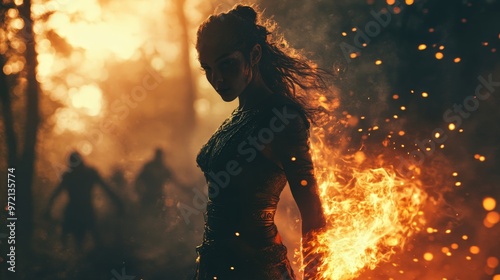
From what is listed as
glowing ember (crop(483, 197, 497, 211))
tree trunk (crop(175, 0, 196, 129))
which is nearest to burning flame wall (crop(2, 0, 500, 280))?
glowing ember (crop(483, 197, 497, 211))

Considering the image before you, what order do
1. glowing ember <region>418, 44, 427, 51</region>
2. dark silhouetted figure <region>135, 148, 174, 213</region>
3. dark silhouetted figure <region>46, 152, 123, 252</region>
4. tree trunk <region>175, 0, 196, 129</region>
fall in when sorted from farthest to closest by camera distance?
tree trunk <region>175, 0, 196, 129</region> < dark silhouetted figure <region>135, 148, 174, 213</region> < dark silhouetted figure <region>46, 152, 123, 252</region> < glowing ember <region>418, 44, 427, 51</region>

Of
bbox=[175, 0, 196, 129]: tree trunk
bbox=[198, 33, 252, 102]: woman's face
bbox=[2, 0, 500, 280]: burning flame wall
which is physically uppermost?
bbox=[175, 0, 196, 129]: tree trunk

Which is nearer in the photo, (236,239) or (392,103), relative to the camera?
(236,239)

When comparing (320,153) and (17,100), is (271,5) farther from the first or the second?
(17,100)

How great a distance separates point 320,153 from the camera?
6637mm

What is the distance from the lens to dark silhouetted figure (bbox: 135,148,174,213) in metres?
10.9

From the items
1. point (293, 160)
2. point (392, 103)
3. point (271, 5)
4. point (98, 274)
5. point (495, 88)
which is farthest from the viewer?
point (98, 274)

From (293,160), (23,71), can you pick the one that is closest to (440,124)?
(293,160)

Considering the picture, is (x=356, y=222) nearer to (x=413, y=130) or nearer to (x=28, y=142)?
(x=413, y=130)

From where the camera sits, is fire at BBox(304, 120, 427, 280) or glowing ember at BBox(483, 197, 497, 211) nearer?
fire at BBox(304, 120, 427, 280)

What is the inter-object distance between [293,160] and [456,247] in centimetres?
612

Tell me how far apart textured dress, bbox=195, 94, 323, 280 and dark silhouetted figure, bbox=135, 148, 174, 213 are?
29.6 ft

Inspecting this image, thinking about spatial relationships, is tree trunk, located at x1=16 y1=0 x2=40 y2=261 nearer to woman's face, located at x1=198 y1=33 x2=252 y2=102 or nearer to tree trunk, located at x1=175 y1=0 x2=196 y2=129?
tree trunk, located at x1=175 y1=0 x2=196 y2=129

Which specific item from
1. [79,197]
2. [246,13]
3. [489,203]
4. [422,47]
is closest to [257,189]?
[246,13]
